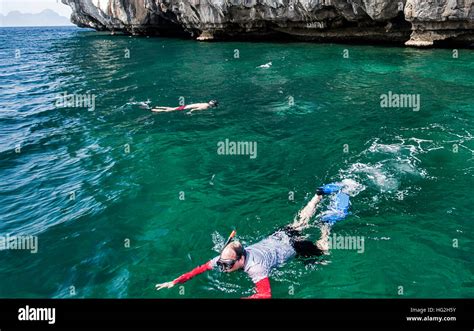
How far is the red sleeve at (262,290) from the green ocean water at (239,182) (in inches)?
29.0

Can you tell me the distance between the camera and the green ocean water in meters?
8.73

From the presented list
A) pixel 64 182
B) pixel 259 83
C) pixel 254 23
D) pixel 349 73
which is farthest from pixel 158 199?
pixel 254 23

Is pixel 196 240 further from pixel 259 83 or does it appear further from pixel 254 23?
pixel 254 23

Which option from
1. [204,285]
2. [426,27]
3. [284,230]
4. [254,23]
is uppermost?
[254,23]

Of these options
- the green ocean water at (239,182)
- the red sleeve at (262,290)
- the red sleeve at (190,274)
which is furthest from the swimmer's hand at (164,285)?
the red sleeve at (262,290)

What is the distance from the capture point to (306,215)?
10.5 meters

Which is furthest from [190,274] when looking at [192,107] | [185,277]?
[192,107]

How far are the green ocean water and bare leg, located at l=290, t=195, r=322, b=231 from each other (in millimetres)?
259

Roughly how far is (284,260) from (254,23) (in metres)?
40.4

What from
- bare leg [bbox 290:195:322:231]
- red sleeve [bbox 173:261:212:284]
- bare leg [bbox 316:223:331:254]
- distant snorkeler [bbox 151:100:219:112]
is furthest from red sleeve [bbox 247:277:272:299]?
distant snorkeler [bbox 151:100:219:112]

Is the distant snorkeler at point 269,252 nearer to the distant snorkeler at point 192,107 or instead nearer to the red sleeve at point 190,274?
the red sleeve at point 190,274

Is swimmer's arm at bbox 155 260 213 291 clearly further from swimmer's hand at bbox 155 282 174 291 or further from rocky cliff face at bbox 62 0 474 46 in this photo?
rocky cliff face at bbox 62 0 474 46

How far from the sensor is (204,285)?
27.8 feet
